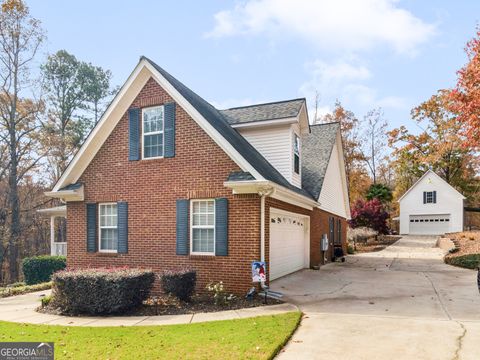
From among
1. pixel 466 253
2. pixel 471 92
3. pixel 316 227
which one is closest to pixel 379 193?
pixel 466 253

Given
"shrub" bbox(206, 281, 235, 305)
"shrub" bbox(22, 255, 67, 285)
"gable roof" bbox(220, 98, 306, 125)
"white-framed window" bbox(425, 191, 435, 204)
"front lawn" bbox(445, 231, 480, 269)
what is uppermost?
"gable roof" bbox(220, 98, 306, 125)

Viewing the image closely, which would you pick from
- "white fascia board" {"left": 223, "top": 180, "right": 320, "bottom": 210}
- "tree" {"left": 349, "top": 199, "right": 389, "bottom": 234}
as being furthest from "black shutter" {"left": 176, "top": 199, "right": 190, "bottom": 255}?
"tree" {"left": 349, "top": 199, "right": 389, "bottom": 234}

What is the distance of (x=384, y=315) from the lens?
8188mm

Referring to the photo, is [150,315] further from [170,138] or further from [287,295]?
[170,138]

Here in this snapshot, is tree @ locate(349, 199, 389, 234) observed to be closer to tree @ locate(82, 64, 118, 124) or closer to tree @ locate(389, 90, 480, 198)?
tree @ locate(389, 90, 480, 198)

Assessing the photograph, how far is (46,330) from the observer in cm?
755

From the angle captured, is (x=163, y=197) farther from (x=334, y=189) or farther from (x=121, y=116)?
(x=334, y=189)

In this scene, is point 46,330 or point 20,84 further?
point 20,84

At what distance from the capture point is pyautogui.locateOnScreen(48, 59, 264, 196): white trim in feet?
35.3

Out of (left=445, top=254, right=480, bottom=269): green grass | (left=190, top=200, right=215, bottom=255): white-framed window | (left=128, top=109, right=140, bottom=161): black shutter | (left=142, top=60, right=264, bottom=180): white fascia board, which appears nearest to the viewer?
(left=142, top=60, right=264, bottom=180): white fascia board

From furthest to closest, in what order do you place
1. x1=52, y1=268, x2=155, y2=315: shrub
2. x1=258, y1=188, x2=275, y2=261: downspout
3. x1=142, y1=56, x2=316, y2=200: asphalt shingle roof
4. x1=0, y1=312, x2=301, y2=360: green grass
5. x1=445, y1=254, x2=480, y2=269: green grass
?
x1=445, y1=254, x2=480, y2=269: green grass
x1=142, y1=56, x2=316, y2=200: asphalt shingle roof
x1=258, y1=188, x2=275, y2=261: downspout
x1=52, y1=268, x2=155, y2=315: shrub
x1=0, y1=312, x2=301, y2=360: green grass

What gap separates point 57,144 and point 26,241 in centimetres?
1235

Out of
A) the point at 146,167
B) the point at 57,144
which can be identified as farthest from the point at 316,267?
the point at 57,144

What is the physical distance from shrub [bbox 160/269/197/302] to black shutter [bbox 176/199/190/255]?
4.31 ft
